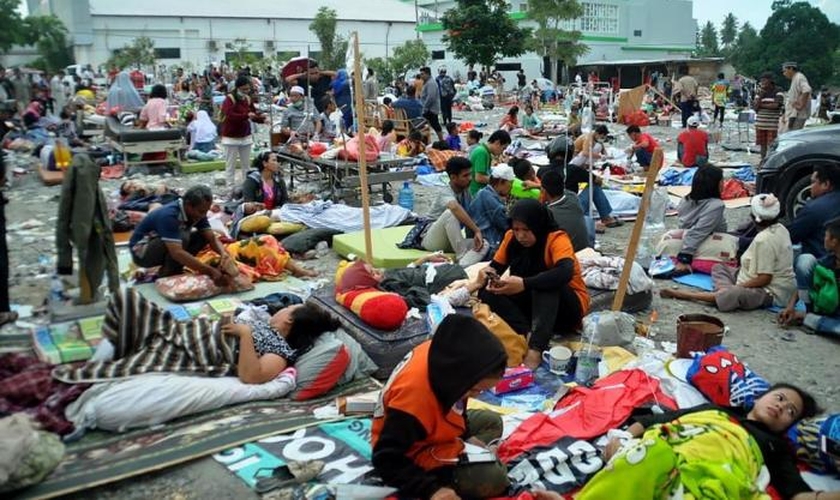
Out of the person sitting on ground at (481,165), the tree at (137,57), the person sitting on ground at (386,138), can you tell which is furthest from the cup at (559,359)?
the tree at (137,57)

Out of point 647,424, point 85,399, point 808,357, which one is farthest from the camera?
point 808,357

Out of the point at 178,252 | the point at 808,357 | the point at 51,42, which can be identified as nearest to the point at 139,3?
the point at 51,42

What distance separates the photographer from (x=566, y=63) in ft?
124

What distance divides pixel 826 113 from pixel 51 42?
1917 inches

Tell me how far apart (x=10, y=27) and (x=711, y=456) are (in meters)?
57.1

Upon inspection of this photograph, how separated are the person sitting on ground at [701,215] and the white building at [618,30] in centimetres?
3794

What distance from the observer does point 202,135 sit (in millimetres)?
14188

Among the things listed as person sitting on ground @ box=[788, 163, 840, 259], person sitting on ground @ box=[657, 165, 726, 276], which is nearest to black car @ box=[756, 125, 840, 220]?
person sitting on ground @ box=[657, 165, 726, 276]

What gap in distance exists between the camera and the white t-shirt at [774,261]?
594 cm

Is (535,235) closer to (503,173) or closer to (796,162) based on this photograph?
(503,173)

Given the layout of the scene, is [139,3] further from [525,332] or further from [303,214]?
[525,332]

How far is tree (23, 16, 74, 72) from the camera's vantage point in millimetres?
47719

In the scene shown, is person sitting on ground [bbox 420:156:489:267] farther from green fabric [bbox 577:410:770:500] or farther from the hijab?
the hijab

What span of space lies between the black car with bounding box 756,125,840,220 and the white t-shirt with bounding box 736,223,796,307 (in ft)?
8.27
